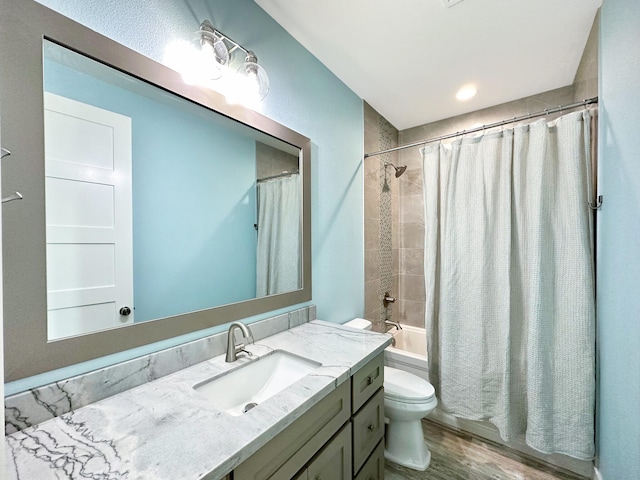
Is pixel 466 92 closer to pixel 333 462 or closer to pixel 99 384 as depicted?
pixel 333 462

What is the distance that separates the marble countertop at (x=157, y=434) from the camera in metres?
0.57

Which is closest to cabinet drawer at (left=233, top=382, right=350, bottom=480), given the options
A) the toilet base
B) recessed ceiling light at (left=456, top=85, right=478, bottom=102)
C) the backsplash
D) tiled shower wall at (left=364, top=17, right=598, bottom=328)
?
the backsplash

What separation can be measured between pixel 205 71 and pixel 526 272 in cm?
205

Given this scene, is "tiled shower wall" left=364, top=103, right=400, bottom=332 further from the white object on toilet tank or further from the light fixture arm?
the light fixture arm

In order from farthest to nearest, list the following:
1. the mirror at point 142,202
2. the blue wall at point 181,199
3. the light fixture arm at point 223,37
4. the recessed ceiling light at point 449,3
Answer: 1. the recessed ceiling light at point 449,3
2. the light fixture arm at point 223,37
3. the blue wall at point 181,199
4. the mirror at point 142,202

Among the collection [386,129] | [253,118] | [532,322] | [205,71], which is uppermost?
[386,129]

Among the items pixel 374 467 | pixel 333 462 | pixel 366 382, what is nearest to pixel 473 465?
pixel 374 467

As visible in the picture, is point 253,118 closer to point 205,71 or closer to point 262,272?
point 205,71

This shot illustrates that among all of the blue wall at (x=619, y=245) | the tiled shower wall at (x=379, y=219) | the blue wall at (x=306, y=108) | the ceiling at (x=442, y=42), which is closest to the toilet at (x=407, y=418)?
the blue wall at (x=306, y=108)

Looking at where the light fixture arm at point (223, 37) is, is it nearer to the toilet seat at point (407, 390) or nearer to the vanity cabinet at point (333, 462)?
the vanity cabinet at point (333, 462)

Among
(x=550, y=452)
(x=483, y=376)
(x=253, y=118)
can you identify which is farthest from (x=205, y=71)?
(x=550, y=452)

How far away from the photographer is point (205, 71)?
1113mm

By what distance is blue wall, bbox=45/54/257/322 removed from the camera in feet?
3.14

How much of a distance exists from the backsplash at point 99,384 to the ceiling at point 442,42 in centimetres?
166
